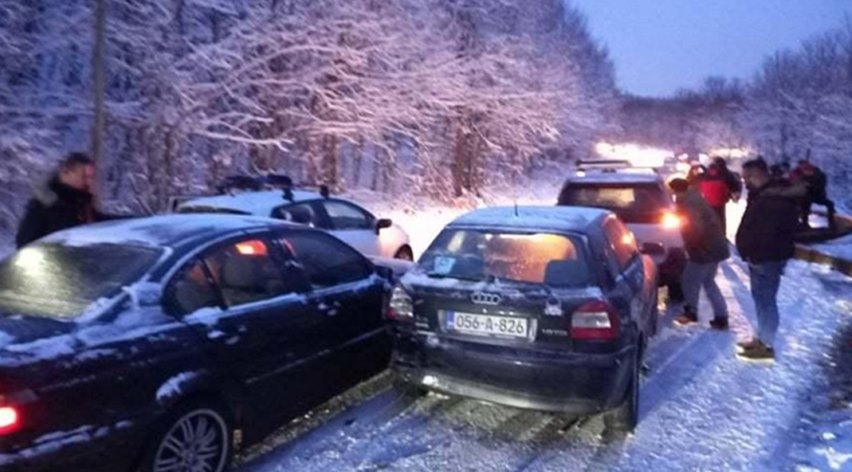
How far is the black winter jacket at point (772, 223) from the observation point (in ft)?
21.0

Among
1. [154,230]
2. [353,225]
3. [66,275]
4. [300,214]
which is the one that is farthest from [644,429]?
[353,225]

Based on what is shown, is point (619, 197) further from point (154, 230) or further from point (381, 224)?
point (154, 230)

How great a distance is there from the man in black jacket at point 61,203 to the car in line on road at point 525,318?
2614 mm

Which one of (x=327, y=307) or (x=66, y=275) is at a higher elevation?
(x=66, y=275)

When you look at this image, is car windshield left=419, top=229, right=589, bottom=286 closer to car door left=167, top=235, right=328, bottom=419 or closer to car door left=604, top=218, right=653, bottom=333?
car door left=604, top=218, right=653, bottom=333

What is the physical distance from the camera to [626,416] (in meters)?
4.77

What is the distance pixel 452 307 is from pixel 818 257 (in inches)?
412

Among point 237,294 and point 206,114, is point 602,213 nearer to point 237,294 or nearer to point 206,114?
point 237,294

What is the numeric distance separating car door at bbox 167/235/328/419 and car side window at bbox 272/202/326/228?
3.02 meters

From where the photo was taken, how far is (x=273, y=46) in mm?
16266

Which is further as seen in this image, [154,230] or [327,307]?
[327,307]

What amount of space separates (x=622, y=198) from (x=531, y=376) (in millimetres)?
4721

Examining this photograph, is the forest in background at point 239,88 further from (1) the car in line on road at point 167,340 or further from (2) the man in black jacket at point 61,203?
(1) the car in line on road at point 167,340

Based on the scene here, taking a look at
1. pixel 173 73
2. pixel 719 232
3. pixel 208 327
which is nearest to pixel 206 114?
pixel 173 73
